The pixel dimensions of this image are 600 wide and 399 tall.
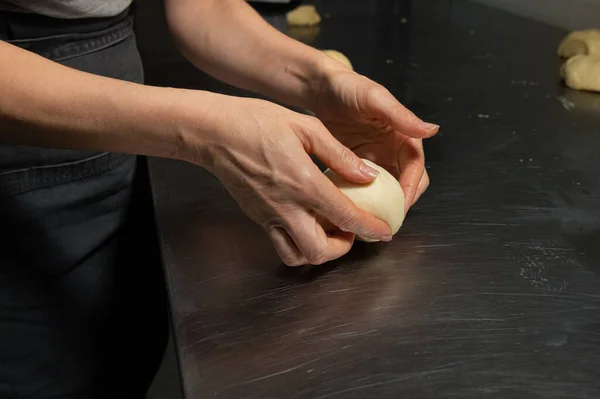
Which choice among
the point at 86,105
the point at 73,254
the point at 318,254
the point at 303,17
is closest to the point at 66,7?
the point at 86,105

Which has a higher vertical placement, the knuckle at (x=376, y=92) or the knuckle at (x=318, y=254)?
the knuckle at (x=376, y=92)

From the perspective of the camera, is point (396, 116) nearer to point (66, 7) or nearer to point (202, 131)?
point (202, 131)

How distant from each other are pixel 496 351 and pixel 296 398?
0.20m

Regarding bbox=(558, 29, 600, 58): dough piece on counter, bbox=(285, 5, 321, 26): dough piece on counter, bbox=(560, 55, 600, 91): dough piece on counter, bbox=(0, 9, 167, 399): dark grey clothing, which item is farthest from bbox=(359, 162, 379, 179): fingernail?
bbox=(285, 5, 321, 26): dough piece on counter

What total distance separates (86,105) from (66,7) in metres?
0.22

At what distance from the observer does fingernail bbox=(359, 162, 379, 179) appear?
0.70 m

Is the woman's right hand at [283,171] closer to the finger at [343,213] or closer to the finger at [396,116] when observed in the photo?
the finger at [343,213]

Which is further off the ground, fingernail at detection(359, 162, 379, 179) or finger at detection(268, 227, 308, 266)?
fingernail at detection(359, 162, 379, 179)

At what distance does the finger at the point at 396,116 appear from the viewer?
0.77m

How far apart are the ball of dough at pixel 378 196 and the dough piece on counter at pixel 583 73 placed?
2.38 feet

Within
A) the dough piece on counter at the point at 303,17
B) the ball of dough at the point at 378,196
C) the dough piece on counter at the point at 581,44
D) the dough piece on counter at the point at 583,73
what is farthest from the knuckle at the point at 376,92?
the dough piece on counter at the point at 303,17

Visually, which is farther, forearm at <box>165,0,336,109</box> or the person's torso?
forearm at <box>165,0,336,109</box>

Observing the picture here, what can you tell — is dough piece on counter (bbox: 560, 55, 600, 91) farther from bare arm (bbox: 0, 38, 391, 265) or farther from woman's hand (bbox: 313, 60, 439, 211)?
bare arm (bbox: 0, 38, 391, 265)

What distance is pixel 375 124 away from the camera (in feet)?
2.71
